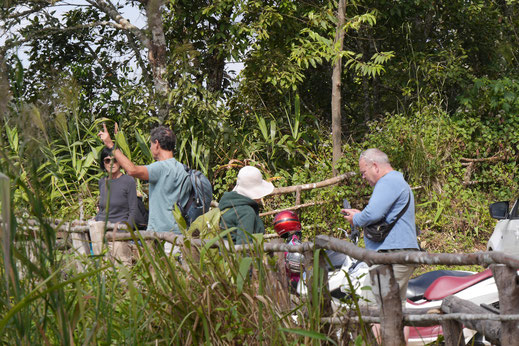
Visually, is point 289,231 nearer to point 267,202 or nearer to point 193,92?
point 267,202

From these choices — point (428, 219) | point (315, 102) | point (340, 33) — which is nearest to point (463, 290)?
point (428, 219)

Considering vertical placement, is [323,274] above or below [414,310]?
above

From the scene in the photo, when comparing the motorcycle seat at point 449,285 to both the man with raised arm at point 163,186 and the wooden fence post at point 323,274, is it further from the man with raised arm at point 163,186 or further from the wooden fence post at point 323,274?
the man with raised arm at point 163,186

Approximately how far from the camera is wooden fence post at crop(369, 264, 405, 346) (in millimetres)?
3025

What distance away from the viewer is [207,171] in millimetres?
9898

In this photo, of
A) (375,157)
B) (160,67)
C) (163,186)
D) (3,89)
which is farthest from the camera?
(160,67)

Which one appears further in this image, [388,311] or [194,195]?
[194,195]

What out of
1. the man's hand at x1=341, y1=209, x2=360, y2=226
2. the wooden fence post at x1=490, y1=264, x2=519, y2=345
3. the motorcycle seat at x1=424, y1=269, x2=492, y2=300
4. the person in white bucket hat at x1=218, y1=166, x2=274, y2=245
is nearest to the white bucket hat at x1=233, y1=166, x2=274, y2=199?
the person in white bucket hat at x1=218, y1=166, x2=274, y2=245

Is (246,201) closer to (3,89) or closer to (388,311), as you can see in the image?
(388,311)

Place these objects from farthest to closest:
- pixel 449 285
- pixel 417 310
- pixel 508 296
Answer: pixel 449 285 → pixel 417 310 → pixel 508 296

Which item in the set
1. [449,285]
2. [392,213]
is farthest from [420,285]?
[392,213]

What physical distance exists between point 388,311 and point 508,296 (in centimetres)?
51

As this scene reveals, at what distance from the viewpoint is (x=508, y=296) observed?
9.37ft

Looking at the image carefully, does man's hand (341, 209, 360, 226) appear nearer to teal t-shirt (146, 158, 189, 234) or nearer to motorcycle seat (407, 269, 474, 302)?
motorcycle seat (407, 269, 474, 302)
